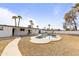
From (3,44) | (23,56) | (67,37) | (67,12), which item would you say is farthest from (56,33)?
(3,44)

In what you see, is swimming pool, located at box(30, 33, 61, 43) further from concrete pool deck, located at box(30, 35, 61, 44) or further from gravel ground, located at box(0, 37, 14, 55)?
gravel ground, located at box(0, 37, 14, 55)

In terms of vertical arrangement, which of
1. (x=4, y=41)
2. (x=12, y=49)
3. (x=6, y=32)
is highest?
(x=6, y=32)

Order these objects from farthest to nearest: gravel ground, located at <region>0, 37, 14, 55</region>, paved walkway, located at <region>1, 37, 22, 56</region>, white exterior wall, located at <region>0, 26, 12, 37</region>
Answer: white exterior wall, located at <region>0, 26, 12, 37</region> < gravel ground, located at <region>0, 37, 14, 55</region> < paved walkway, located at <region>1, 37, 22, 56</region>

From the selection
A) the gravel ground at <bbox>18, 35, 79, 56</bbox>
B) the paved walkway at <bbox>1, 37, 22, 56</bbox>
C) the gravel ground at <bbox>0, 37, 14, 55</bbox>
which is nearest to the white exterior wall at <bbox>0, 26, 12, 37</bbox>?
the gravel ground at <bbox>0, 37, 14, 55</bbox>

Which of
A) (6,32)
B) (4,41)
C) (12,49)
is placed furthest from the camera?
(6,32)

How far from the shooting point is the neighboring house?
4473mm

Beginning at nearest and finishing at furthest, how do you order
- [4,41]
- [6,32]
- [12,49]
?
[12,49] < [4,41] < [6,32]

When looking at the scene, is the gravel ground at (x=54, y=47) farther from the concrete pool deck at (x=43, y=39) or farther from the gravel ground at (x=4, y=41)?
the gravel ground at (x=4, y=41)

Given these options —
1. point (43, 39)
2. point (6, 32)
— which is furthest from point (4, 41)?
point (43, 39)

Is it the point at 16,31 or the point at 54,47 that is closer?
the point at 54,47

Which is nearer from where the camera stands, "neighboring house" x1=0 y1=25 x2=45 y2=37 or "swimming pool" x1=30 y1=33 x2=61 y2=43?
"swimming pool" x1=30 y1=33 x2=61 y2=43

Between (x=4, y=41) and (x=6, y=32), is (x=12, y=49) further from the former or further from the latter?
(x=6, y=32)

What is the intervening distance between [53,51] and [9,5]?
143cm

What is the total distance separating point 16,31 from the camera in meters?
4.59
